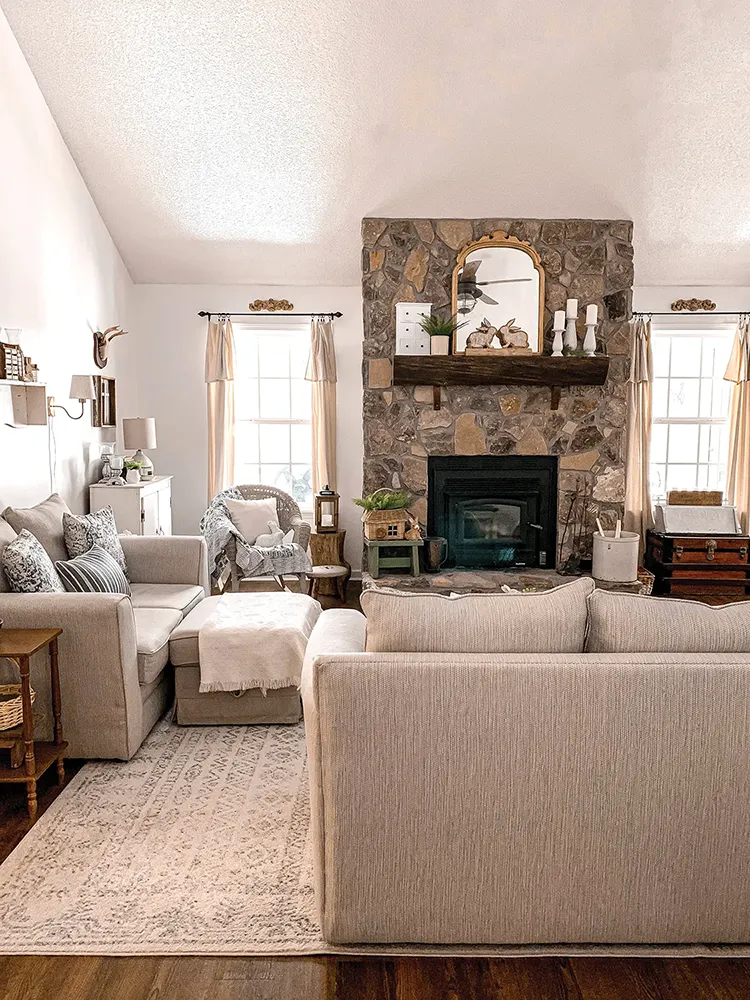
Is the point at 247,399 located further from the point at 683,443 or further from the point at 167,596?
the point at 683,443

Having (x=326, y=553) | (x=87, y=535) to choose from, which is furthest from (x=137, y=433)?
(x=87, y=535)

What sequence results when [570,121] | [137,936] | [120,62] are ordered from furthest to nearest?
[570,121], [120,62], [137,936]

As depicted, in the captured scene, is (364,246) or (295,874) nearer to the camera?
(295,874)

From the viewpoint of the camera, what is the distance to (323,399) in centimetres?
680

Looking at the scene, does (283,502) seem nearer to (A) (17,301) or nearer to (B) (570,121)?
(A) (17,301)

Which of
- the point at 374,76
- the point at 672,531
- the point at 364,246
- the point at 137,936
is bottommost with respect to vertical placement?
the point at 137,936

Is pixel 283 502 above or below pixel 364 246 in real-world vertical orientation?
below

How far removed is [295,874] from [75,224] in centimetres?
448

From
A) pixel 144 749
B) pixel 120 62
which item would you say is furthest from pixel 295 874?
pixel 120 62

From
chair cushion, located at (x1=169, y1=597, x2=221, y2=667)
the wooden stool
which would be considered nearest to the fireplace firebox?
the wooden stool

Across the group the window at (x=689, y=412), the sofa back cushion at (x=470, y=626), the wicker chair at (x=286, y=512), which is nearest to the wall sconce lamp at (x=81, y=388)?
the wicker chair at (x=286, y=512)

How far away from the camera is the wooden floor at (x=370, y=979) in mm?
2098

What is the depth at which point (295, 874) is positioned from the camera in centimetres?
263

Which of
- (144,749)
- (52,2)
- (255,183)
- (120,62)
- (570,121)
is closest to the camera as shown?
(144,749)
